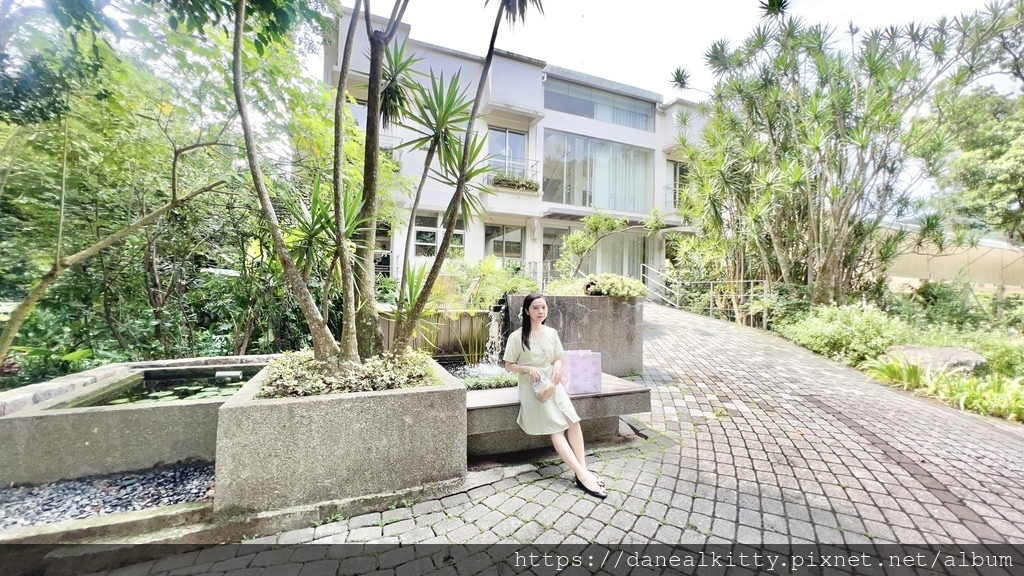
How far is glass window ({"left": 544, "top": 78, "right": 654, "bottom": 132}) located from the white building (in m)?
0.04

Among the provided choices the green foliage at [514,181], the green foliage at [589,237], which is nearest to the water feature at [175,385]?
the green foliage at [589,237]

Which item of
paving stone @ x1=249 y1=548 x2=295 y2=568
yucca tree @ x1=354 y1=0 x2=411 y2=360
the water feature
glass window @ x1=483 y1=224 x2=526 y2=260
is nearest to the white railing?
glass window @ x1=483 y1=224 x2=526 y2=260

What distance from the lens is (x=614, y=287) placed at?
5.77 m

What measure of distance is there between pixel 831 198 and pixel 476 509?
1090 cm

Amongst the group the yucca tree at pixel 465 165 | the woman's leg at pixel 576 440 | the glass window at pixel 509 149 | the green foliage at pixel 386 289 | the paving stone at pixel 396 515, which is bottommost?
the paving stone at pixel 396 515

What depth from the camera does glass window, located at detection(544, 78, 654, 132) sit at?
14102 mm

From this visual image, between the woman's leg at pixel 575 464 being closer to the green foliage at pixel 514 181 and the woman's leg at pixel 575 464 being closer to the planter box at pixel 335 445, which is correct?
the planter box at pixel 335 445

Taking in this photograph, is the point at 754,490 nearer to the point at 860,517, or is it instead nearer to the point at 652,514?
the point at 860,517

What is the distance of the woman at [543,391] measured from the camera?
2.79 metres

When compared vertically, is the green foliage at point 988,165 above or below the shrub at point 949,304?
above

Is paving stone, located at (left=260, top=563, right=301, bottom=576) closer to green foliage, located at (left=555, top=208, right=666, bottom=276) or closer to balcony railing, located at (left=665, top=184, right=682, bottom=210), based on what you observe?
green foliage, located at (left=555, top=208, right=666, bottom=276)

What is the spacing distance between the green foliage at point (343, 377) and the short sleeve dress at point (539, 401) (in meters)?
0.70

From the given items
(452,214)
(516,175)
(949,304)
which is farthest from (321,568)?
(949,304)

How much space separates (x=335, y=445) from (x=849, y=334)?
934 cm
